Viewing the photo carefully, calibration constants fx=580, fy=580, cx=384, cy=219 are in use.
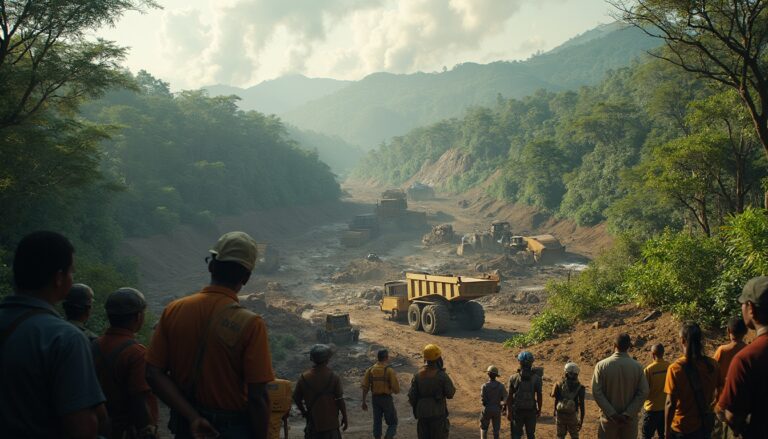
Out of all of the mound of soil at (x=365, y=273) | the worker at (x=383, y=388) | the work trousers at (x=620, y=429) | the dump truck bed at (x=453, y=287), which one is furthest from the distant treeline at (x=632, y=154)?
the worker at (x=383, y=388)

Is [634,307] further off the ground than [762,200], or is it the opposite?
[762,200]

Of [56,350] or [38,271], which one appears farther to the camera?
[38,271]

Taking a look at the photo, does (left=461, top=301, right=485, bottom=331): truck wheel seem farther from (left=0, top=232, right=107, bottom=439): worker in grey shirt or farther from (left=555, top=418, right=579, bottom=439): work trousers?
(left=0, top=232, right=107, bottom=439): worker in grey shirt

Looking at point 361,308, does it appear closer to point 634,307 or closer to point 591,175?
point 634,307

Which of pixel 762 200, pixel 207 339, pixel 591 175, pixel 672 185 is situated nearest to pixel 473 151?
pixel 591 175

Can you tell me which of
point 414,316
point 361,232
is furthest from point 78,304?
point 361,232

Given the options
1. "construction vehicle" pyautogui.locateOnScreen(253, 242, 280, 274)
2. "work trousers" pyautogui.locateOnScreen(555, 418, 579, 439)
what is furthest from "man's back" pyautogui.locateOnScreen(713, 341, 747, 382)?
"construction vehicle" pyautogui.locateOnScreen(253, 242, 280, 274)

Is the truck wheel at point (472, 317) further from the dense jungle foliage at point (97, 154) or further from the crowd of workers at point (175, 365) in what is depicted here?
the crowd of workers at point (175, 365)

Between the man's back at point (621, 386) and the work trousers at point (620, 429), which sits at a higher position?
the man's back at point (621, 386)
